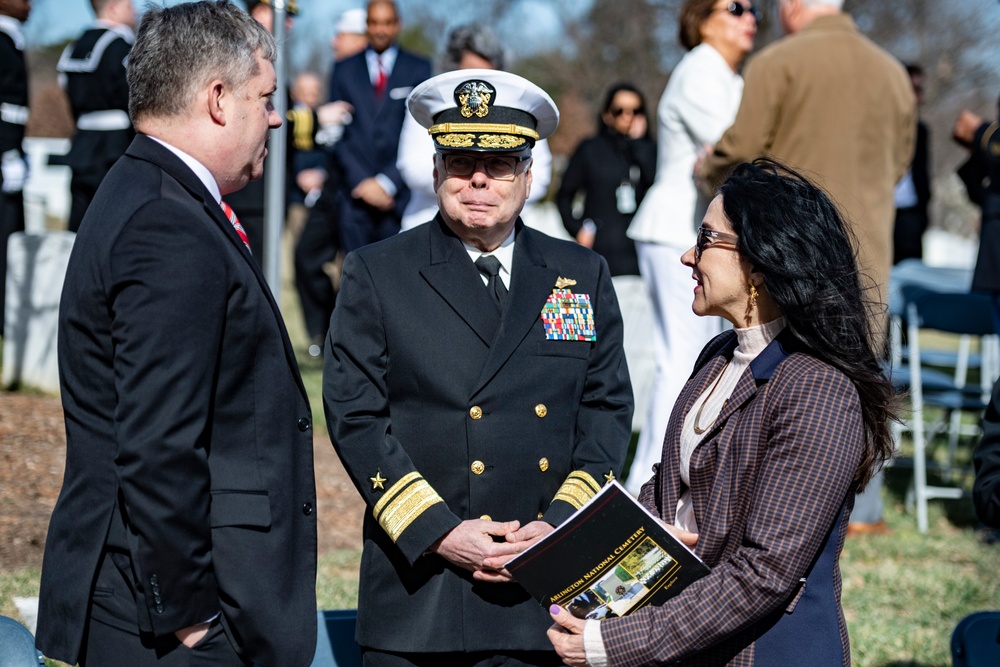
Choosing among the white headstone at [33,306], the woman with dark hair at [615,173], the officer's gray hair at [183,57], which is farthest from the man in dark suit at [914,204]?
the officer's gray hair at [183,57]

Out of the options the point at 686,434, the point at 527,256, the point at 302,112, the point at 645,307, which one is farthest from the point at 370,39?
the point at 686,434

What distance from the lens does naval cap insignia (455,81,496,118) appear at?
3143mm

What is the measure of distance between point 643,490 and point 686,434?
0.35 m

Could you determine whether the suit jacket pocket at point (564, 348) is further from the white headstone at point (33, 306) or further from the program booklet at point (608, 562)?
the white headstone at point (33, 306)

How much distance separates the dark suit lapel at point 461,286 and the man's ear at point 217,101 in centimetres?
77

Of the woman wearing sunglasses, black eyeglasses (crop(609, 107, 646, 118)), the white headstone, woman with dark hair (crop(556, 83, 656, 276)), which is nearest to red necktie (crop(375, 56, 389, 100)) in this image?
woman with dark hair (crop(556, 83, 656, 276))

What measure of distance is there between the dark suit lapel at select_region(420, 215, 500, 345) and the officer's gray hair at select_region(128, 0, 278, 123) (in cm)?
77

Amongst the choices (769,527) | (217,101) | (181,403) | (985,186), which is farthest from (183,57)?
(985,186)

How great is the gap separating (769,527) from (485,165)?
1.22m

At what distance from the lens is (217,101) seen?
8.25ft

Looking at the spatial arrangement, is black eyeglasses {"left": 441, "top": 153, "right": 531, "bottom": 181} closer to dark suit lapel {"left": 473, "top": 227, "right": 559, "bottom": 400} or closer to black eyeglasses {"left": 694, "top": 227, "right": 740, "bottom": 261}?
dark suit lapel {"left": 473, "top": 227, "right": 559, "bottom": 400}

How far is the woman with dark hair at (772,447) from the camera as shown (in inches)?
96.7

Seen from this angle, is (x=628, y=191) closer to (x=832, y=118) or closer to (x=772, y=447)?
(x=832, y=118)

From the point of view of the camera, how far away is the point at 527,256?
3.23m
